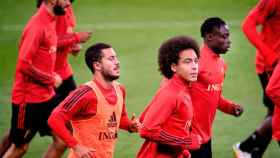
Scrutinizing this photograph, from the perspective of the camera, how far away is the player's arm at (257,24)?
891 centimetres

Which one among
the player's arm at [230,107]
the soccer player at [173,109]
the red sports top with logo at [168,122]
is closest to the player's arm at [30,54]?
the soccer player at [173,109]

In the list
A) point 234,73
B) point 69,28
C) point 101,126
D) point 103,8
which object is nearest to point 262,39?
point 69,28

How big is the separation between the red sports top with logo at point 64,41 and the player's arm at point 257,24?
69.2 inches

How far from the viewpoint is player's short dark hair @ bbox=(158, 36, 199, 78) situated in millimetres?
7648

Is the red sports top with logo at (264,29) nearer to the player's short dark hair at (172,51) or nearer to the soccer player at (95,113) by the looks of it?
the player's short dark hair at (172,51)

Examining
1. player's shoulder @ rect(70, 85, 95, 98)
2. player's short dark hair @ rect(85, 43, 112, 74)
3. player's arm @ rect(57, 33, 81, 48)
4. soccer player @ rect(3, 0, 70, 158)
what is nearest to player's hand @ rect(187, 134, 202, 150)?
player's shoulder @ rect(70, 85, 95, 98)

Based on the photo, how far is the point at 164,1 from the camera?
54.3 feet

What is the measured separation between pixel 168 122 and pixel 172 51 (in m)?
0.66

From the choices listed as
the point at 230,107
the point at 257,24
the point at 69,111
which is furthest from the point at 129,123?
the point at 257,24

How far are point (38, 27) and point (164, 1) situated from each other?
8143 millimetres

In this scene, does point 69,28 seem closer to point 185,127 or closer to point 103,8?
point 185,127

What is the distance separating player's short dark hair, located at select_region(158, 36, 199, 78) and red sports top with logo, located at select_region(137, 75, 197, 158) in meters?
0.16

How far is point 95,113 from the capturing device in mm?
7539

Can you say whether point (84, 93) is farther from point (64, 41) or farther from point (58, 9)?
point (64, 41)
